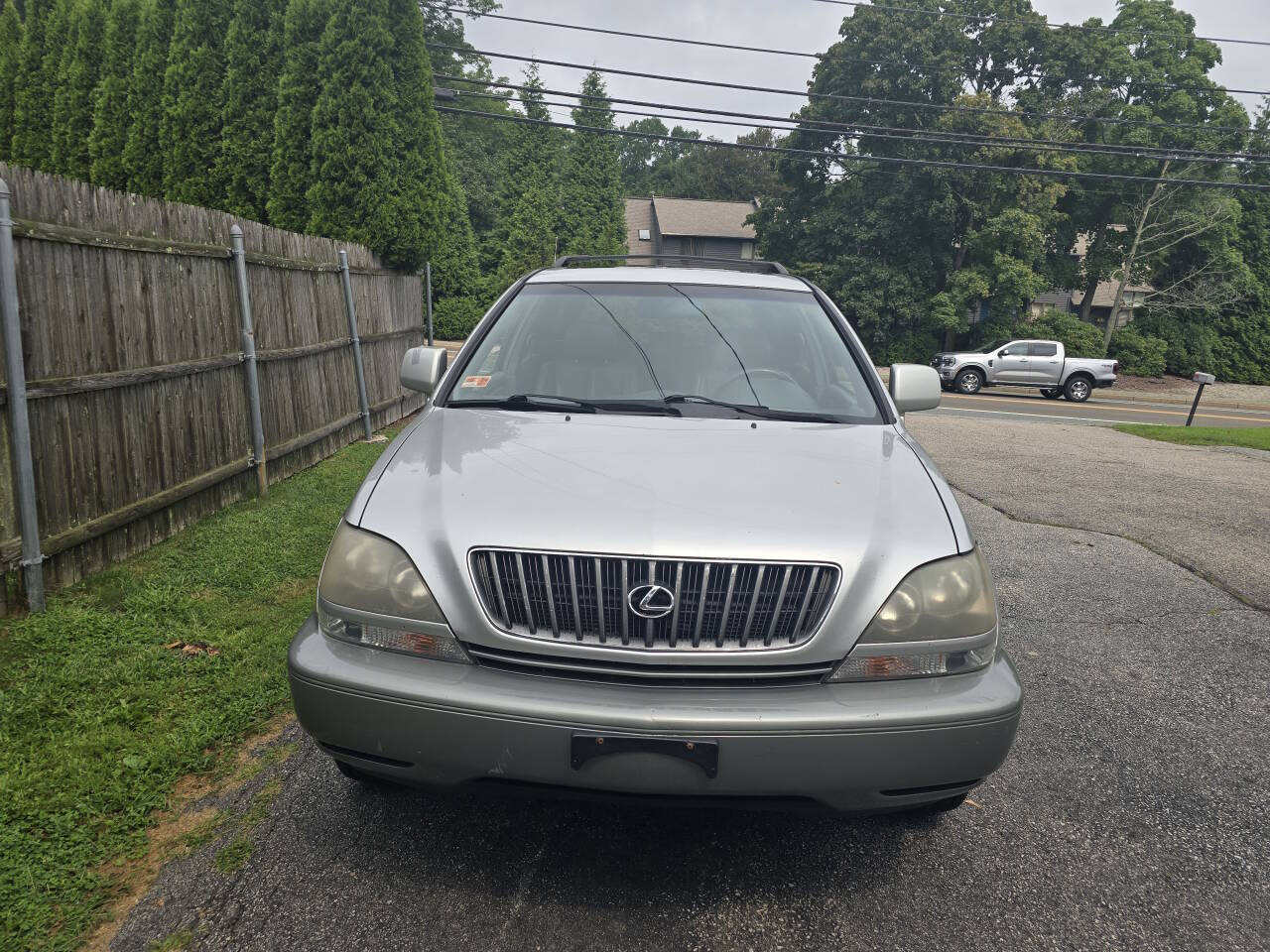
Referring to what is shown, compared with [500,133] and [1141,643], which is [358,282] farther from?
[500,133]

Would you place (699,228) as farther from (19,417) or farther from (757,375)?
(757,375)

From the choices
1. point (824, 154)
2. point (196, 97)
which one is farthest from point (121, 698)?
point (824, 154)

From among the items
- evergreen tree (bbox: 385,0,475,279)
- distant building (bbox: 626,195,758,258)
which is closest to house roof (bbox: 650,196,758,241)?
distant building (bbox: 626,195,758,258)

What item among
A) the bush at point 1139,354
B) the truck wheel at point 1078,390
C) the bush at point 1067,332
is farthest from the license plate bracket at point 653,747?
the bush at point 1139,354

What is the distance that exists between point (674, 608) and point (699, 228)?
Result: 48.9 metres

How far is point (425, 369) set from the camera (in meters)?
3.55

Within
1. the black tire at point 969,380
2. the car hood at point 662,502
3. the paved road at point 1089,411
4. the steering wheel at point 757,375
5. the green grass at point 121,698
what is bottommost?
the paved road at point 1089,411

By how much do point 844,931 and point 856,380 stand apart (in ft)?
6.46

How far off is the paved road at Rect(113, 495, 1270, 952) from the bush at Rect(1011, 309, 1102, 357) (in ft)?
102

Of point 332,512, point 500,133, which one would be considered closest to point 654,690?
point 332,512

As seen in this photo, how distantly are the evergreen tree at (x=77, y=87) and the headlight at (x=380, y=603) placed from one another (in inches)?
626

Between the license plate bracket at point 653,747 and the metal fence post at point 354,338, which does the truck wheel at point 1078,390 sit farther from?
the license plate bracket at point 653,747

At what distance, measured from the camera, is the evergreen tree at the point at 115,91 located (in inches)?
544

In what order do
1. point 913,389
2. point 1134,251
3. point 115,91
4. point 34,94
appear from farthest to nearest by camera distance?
point 1134,251
point 34,94
point 115,91
point 913,389
